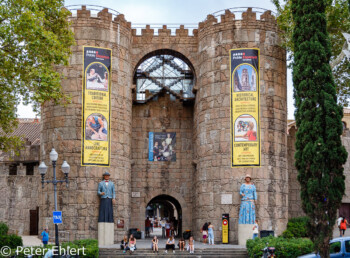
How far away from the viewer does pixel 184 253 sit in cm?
2764

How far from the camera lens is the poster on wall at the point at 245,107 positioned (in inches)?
1272

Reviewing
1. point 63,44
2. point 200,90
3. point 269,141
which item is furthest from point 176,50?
point 63,44

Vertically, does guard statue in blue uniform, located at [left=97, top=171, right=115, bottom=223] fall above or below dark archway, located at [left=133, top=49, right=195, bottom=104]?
below

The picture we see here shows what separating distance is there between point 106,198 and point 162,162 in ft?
21.6

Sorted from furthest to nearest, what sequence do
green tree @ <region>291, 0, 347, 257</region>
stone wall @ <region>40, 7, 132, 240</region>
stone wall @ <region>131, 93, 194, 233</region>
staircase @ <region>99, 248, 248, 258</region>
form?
stone wall @ <region>131, 93, 194, 233</region>, stone wall @ <region>40, 7, 132, 240</region>, staircase @ <region>99, 248, 248, 258</region>, green tree @ <region>291, 0, 347, 257</region>

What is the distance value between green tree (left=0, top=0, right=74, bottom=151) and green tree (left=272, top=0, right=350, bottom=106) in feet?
46.2

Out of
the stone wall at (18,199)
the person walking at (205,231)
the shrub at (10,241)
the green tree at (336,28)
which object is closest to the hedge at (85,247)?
the shrub at (10,241)

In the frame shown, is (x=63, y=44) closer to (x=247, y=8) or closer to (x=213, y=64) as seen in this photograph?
(x=213, y=64)

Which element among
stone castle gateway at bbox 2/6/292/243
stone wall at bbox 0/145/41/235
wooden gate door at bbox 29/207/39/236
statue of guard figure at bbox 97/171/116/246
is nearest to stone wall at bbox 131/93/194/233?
stone castle gateway at bbox 2/6/292/243

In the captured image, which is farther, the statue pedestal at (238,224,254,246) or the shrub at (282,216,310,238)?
the shrub at (282,216,310,238)

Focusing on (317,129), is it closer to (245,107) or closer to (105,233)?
(245,107)

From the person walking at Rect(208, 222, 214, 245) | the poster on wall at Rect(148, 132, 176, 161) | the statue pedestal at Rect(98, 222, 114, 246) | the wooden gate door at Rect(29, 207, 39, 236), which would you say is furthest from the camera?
the wooden gate door at Rect(29, 207, 39, 236)

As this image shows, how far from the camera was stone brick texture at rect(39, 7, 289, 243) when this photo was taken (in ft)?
104

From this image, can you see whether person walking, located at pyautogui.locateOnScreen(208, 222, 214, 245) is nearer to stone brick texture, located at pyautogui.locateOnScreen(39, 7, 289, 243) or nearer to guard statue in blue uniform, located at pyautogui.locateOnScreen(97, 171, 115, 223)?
stone brick texture, located at pyautogui.locateOnScreen(39, 7, 289, 243)
